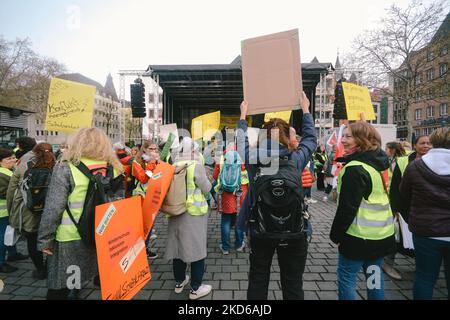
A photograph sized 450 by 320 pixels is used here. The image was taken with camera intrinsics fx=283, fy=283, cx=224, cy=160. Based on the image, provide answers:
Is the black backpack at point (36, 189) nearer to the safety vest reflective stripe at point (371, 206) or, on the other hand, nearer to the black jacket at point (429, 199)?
the safety vest reflective stripe at point (371, 206)

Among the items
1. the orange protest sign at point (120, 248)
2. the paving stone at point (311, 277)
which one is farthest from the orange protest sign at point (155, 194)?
the paving stone at point (311, 277)

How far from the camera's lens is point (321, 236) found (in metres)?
5.40

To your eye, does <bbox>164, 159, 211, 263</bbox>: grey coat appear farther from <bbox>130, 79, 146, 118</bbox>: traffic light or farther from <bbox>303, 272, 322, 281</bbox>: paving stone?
<bbox>130, 79, 146, 118</bbox>: traffic light

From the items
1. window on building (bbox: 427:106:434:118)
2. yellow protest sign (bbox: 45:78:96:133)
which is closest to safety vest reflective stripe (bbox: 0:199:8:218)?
yellow protest sign (bbox: 45:78:96:133)

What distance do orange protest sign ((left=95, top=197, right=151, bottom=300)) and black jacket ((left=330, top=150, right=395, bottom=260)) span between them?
1.75 metres

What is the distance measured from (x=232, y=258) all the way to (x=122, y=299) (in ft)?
7.53

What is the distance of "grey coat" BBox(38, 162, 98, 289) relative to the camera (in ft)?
7.50

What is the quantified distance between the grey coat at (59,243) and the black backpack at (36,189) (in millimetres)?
1086

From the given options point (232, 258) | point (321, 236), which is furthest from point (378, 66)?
point (232, 258)

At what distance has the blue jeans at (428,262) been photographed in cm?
241

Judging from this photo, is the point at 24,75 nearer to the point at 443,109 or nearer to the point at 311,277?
the point at 311,277

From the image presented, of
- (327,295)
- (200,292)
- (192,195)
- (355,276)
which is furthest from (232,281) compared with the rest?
(355,276)

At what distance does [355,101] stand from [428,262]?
323cm
